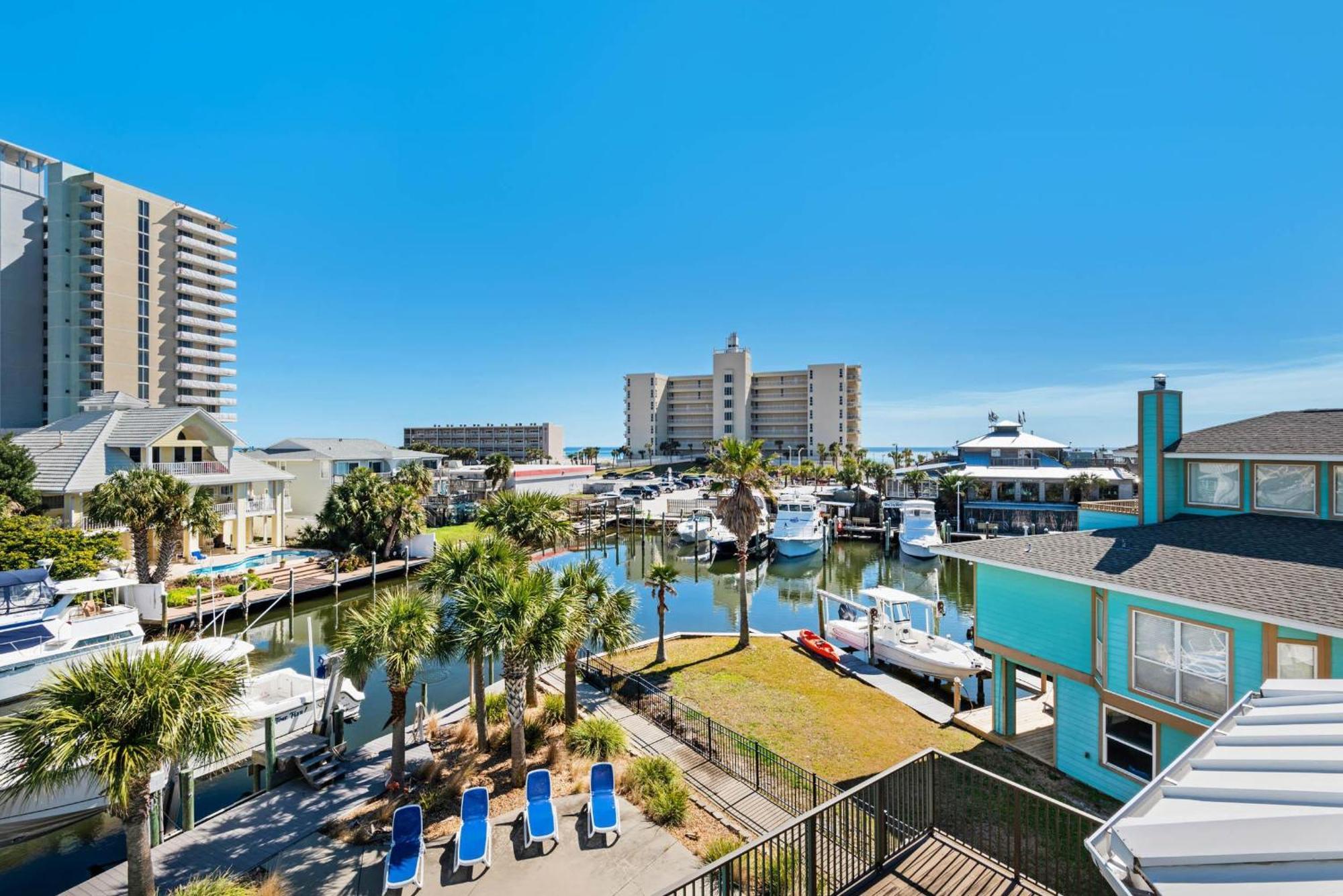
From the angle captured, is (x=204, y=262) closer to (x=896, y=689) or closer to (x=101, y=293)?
(x=101, y=293)

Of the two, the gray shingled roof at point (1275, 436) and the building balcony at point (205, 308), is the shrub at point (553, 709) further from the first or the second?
the building balcony at point (205, 308)

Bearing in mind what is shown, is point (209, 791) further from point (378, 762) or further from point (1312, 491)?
point (1312, 491)

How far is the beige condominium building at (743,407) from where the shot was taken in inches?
A: 4535

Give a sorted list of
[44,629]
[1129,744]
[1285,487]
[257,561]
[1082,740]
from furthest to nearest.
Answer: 1. [257,561]
2. [44,629]
3. [1285,487]
4. [1082,740]
5. [1129,744]

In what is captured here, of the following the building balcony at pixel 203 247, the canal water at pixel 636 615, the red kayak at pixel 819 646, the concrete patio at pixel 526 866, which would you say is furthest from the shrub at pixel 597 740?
the building balcony at pixel 203 247

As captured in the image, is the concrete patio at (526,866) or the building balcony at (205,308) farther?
the building balcony at (205,308)

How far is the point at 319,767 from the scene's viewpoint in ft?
44.3

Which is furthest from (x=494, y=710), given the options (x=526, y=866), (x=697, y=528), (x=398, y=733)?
(x=697, y=528)

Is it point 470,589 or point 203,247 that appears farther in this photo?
point 203,247

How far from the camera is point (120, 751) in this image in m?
8.13

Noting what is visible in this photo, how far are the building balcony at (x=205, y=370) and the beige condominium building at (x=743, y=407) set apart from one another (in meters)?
72.0

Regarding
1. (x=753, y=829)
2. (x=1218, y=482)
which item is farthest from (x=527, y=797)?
(x=1218, y=482)

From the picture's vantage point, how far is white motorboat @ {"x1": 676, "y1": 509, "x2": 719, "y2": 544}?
50053 millimetres

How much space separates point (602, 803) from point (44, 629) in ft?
62.2
